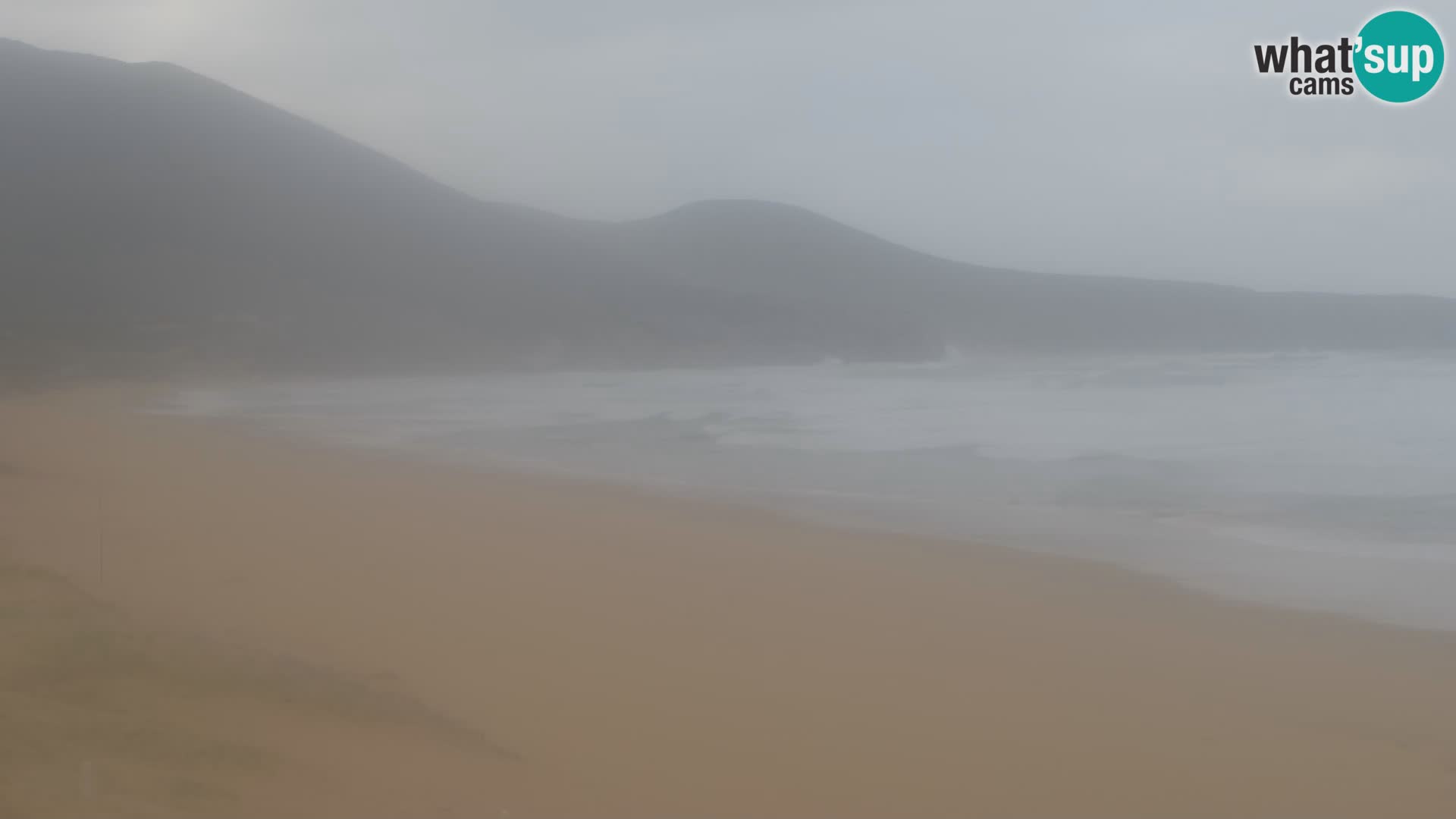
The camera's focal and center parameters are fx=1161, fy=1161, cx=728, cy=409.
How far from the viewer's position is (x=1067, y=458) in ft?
42.0

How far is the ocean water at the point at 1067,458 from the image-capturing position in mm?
7406

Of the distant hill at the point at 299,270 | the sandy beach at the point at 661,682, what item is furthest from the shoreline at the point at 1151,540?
the distant hill at the point at 299,270

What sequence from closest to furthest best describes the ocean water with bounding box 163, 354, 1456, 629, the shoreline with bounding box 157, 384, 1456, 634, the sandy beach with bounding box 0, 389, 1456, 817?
the sandy beach with bounding box 0, 389, 1456, 817, the shoreline with bounding box 157, 384, 1456, 634, the ocean water with bounding box 163, 354, 1456, 629

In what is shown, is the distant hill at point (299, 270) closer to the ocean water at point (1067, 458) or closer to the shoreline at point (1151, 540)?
the ocean water at point (1067, 458)

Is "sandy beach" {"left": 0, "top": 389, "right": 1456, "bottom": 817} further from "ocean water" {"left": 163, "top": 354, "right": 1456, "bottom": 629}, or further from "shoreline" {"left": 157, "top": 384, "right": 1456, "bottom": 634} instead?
"ocean water" {"left": 163, "top": 354, "right": 1456, "bottom": 629}

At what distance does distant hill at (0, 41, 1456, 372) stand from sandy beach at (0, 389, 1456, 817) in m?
32.1

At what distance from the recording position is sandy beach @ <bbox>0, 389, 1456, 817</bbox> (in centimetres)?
340

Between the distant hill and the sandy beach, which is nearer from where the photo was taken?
the sandy beach

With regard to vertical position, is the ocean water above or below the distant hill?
below

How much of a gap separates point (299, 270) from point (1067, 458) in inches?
1856

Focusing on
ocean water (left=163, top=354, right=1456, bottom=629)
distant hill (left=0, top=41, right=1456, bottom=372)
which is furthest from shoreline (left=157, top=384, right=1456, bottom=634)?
distant hill (left=0, top=41, right=1456, bottom=372)

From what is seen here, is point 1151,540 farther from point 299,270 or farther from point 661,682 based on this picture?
point 299,270

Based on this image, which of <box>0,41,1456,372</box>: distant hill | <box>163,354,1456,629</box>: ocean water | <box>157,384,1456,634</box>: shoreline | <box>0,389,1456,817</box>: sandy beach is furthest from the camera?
<box>0,41,1456,372</box>: distant hill

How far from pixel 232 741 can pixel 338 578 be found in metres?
2.38
